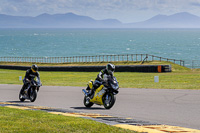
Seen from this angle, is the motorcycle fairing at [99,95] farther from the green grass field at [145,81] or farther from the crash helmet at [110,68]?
the green grass field at [145,81]

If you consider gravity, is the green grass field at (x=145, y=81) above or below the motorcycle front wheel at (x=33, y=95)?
above

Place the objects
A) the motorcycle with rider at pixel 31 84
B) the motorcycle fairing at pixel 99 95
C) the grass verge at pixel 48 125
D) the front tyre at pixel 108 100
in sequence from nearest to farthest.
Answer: the grass verge at pixel 48 125
the front tyre at pixel 108 100
the motorcycle fairing at pixel 99 95
the motorcycle with rider at pixel 31 84

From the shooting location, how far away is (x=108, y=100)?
45.0 ft

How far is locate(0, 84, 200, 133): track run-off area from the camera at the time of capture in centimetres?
994

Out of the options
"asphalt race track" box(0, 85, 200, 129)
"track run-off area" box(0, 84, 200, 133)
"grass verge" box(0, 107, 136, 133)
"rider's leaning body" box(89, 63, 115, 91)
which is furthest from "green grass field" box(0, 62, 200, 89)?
"grass verge" box(0, 107, 136, 133)

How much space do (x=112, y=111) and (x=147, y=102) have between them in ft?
7.99

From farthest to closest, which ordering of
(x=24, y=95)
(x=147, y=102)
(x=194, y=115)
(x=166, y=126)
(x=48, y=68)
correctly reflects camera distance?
(x=48, y=68), (x=24, y=95), (x=147, y=102), (x=194, y=115), (x=166, y=126)

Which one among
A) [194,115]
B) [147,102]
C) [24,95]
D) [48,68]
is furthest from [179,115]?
[48,68]

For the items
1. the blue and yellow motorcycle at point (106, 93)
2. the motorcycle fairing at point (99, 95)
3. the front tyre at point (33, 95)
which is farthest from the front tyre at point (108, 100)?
the front tyre at point (33, 95)

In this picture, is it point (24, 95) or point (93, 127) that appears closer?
point (93, 127)

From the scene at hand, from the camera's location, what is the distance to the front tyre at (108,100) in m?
13.4

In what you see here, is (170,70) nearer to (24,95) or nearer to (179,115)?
(24,95)

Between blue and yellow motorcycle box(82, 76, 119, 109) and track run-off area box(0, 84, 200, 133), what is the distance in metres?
0.30

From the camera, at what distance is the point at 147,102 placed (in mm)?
15297
